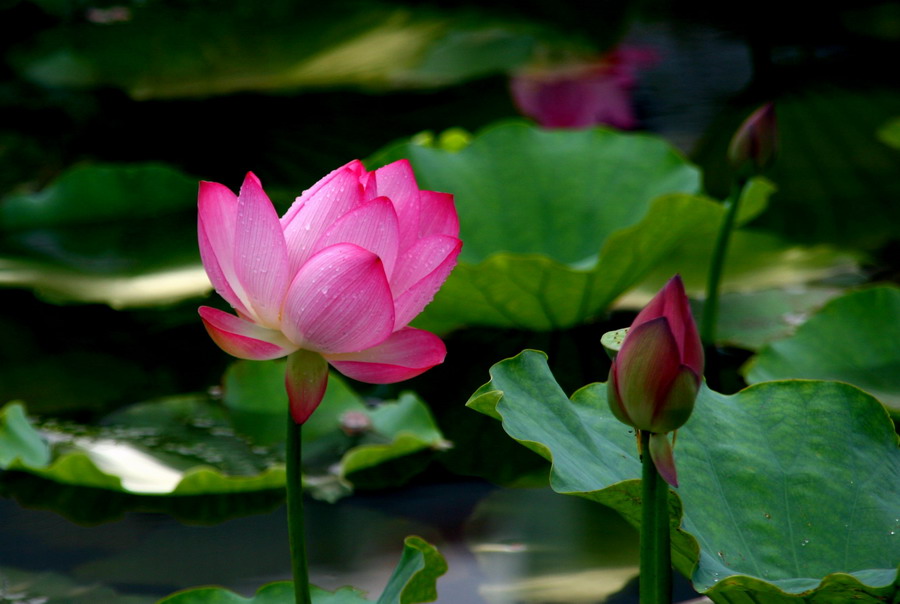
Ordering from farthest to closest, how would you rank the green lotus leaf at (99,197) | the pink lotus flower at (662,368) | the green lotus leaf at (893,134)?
1. the green lotus leaf at (893,134)
2. the green lotus leaf at (99,197)
3. the pink lotus flower at (662,368)

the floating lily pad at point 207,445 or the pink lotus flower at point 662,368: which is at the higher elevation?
the pink lotus flower at point 662,368

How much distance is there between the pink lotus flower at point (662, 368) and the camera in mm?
551

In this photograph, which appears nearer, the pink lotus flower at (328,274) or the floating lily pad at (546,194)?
the pink lotus flower at (328,274)

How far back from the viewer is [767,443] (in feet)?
2.72

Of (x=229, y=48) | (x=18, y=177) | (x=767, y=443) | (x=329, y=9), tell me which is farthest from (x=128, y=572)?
(x=329, y=9)

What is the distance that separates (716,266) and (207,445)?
0.78 meters

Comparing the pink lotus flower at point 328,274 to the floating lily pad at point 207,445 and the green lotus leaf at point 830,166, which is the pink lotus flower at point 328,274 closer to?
the floating lily pad at point 207,445

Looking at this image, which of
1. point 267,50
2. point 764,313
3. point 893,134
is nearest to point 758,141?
point 764,313

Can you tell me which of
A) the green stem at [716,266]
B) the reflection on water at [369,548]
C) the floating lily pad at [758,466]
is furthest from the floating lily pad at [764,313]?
the floating lily pad at [758,466]

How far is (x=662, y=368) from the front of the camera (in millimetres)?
552

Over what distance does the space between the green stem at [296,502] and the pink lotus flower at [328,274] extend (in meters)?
0.01

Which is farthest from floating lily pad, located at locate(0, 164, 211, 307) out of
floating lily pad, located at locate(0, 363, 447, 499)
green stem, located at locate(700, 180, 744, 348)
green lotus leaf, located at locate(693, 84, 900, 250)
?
green lotus leaf, located at locate(693, 84, 900, 250)

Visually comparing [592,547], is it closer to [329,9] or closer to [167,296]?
[167,296]

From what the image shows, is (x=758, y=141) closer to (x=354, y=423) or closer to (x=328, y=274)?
(x=354, y=423)
